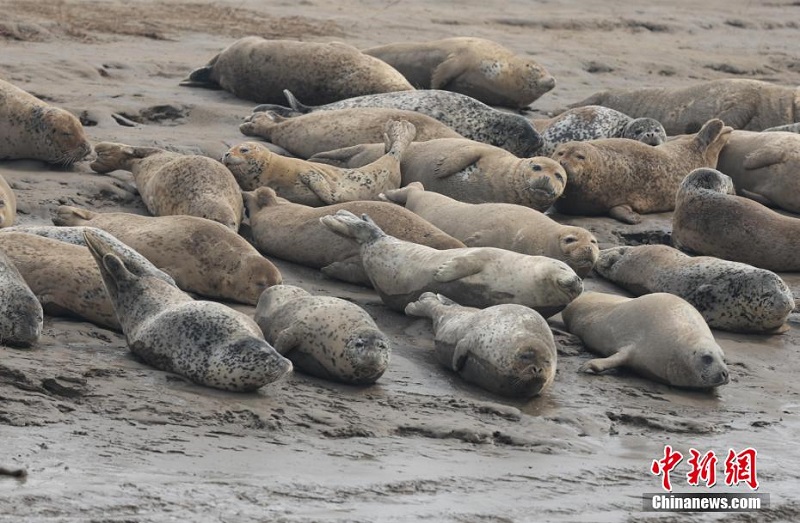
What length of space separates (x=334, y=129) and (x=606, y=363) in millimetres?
4014

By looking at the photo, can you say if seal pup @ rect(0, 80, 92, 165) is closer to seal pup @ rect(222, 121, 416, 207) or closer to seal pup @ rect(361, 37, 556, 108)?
seal pup @ rect(222, 121, 416, 207)

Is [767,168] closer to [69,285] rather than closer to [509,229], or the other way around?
[509,229]

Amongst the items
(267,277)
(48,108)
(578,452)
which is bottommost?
(578,452)

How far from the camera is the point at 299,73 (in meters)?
12.0

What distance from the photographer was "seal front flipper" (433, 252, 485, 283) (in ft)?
25.1

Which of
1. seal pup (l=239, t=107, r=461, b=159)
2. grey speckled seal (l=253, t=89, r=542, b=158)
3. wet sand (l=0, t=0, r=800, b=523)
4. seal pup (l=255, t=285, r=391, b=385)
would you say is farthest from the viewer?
grey speckled seal (l=253, t=89, r=542, b=158)

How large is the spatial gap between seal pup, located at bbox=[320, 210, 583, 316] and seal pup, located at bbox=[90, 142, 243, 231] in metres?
1.03

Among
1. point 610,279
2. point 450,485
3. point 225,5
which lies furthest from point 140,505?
point 225,5

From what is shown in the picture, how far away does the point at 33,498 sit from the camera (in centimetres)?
478

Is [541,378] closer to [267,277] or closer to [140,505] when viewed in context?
[267,277]

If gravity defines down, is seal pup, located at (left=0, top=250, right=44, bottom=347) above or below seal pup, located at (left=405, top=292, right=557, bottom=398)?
above

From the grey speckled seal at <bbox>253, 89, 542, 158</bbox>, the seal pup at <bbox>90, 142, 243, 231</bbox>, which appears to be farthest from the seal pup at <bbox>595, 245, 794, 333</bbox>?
the grey speckled seal at <bbox>253, 89, 542, 158</bbox>

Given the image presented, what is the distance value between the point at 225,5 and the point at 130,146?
19.2ft

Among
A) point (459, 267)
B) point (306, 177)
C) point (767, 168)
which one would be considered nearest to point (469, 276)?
point (459, 267)
